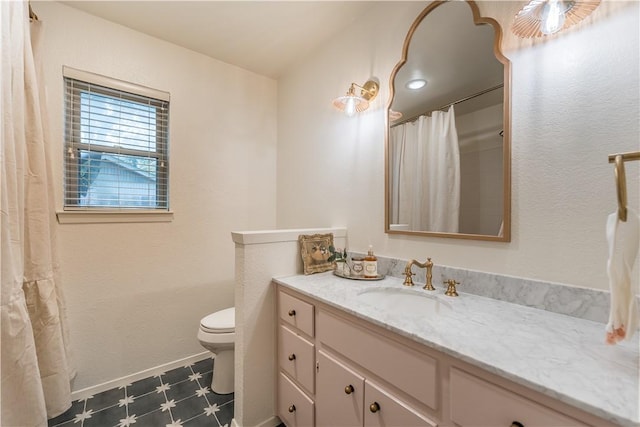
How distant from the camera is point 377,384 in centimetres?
96

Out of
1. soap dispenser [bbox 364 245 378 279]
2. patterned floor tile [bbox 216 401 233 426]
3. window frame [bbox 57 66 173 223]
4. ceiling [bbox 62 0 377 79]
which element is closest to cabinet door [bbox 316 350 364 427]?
soap dispenser [bbox 364 245 378 279]

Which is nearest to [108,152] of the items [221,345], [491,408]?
[221,345]

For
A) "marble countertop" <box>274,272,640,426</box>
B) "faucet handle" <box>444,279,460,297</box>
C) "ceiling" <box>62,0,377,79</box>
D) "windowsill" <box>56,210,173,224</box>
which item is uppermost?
"ceiling" <box>62,0,377,79</box>

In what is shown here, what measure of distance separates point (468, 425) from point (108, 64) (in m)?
2.72

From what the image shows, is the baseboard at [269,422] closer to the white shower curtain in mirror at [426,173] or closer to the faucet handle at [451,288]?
the faucet handle at [451,288]

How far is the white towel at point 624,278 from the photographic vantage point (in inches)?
24.9

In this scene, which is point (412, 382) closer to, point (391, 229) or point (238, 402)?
point (391, 229)

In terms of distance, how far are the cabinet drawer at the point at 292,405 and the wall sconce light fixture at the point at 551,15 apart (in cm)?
183

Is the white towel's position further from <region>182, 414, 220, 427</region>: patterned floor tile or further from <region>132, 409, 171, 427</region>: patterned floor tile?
<region>132, 409, 171, 427</region>: patterned floor tile

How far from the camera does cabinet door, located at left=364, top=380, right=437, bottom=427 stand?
84 centimetres

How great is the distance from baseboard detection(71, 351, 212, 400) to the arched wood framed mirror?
6.25 feet

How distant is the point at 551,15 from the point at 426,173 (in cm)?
74

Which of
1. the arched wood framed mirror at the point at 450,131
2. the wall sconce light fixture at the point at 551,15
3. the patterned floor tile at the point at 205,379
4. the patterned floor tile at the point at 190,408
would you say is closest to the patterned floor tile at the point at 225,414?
the patterned floor tile at the point at 190,408

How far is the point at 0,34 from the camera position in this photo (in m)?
1.11
